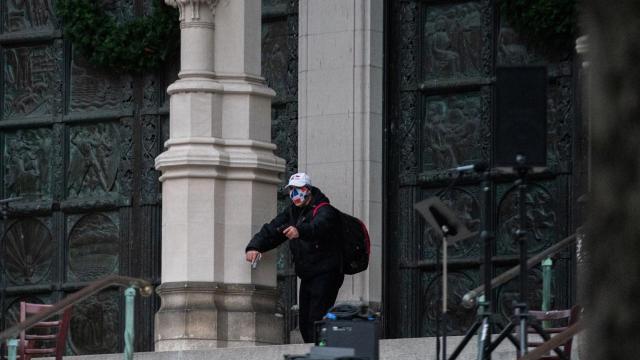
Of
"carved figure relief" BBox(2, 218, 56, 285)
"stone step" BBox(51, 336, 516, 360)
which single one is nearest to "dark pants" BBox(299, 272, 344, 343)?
"stone step" BBox(51, 336, 516, 360)

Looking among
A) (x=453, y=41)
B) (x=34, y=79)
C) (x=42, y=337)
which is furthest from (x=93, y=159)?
(x=42, y=337)

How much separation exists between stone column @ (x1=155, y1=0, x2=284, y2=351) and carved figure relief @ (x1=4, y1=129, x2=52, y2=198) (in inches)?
156

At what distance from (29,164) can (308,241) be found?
566 centimetres

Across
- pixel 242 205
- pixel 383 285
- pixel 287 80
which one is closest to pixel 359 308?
pixel 242 205

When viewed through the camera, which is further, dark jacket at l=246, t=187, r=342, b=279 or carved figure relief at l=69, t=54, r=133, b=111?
carved figure relief at l=69, t=54, r=133, b=111

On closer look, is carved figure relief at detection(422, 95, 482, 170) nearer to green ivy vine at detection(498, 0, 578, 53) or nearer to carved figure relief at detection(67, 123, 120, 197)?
green ivy vine at detection(498, 0, 578, 53)

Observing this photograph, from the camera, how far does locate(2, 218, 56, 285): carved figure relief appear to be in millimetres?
18250

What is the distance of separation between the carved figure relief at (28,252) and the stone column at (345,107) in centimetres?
377

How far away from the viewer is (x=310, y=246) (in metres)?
13.8

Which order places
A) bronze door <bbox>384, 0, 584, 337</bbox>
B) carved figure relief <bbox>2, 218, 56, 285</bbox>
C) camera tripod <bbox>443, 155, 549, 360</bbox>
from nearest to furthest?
camera tripod <bbox>443, 155, 549, 360</bbox> → bronze door <bbox>384, 0, 584, 337</bbox> → carved figure relief <bbox>2, 218, 56, 285</bbox>

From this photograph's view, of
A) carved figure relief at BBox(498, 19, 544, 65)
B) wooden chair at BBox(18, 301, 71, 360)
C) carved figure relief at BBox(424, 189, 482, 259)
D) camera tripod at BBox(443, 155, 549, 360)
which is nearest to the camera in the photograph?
camera tripod at BBox(443, 155, 549, 360)

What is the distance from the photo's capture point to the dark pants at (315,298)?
13664 millimetres

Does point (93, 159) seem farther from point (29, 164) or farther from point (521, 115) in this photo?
point (521, 115)

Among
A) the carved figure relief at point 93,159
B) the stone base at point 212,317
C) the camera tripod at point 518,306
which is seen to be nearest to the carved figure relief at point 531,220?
the stone base at point 212,317
